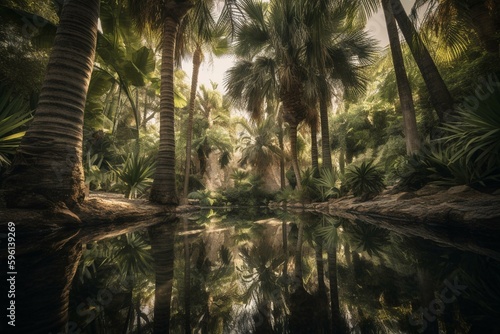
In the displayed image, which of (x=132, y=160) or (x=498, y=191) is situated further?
(x=132, y=160)

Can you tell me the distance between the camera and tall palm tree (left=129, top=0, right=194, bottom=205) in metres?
6.73

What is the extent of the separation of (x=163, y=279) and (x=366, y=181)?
838 cm

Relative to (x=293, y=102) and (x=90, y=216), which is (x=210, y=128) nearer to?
(x=293, y=102)

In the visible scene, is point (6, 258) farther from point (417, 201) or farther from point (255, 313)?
point (417, 201)

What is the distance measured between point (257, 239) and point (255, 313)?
7.09 ft

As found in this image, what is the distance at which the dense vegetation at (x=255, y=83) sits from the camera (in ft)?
12.4

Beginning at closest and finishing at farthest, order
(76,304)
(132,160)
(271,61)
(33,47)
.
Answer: (76,304) → (132,160) → (33,47) → (271,61)

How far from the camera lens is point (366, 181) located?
8430 millimetres

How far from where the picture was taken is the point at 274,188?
22.6 metres

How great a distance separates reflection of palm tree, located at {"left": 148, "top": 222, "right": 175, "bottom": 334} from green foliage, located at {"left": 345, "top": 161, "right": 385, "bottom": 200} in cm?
746

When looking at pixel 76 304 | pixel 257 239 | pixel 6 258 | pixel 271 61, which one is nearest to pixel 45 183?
pixel 6 258

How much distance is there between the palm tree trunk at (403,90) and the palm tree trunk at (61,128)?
837 centimetres

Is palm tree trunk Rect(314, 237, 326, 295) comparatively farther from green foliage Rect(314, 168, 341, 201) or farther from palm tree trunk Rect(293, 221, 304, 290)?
green foliage Rect(314, 168, 341, 201)

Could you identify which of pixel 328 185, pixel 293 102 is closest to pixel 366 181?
pixel 328 185
